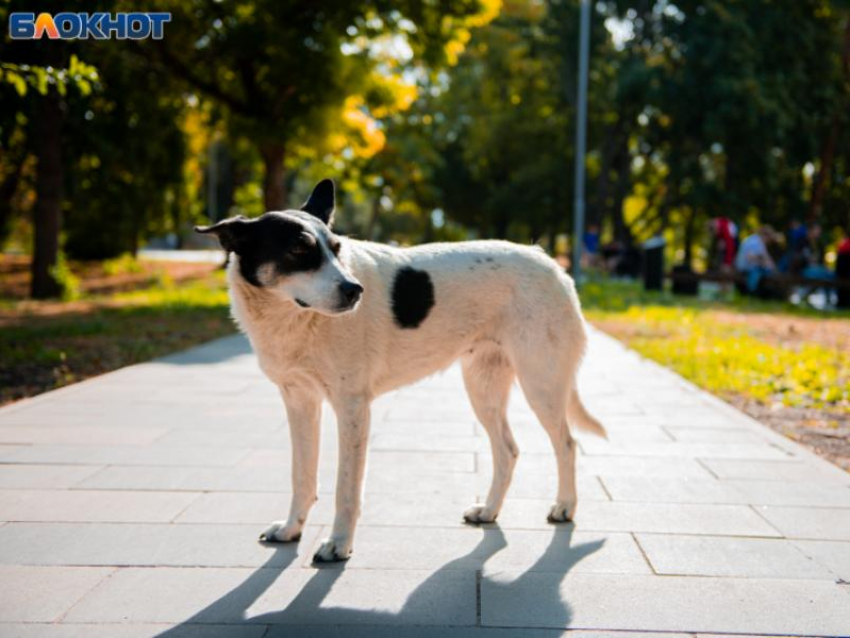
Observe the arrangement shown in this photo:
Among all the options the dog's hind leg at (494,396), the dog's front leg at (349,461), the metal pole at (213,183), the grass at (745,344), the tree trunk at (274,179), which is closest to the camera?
the dog's front leg at (349,461)

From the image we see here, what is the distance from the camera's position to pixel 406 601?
3.29 meters

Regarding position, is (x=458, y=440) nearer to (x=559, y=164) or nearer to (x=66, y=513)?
(x=66, y=513)

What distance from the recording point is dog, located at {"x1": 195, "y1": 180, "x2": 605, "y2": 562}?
3582mm

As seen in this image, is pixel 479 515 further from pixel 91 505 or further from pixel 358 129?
pixel 358 129

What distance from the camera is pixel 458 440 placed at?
623cm

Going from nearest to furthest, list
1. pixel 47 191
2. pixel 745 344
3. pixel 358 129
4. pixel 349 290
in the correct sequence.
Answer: pixel 349 290, pixel 745 344, pixel 47 191, pixel 358 129

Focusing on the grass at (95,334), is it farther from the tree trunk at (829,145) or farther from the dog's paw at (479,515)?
the tree trunk at (829,145)

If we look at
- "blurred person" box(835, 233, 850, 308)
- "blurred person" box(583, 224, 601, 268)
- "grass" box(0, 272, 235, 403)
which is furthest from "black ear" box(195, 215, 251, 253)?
"blurred person" box(583, 224, 601, 268)

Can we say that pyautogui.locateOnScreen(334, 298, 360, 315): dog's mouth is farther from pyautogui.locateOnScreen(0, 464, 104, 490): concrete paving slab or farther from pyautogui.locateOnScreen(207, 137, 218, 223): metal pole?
pyautogui.locateOnScreen(207, 137, 218, 223): metal pole

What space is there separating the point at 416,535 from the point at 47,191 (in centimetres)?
1484

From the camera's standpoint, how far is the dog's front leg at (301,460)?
4.01m

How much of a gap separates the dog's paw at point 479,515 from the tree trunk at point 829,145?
2481cm

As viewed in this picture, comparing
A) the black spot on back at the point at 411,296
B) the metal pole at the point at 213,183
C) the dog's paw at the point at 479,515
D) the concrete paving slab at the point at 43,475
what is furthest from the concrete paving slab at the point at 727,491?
the metal pole at the point at 213,183

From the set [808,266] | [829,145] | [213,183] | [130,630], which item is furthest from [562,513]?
[213,183]
